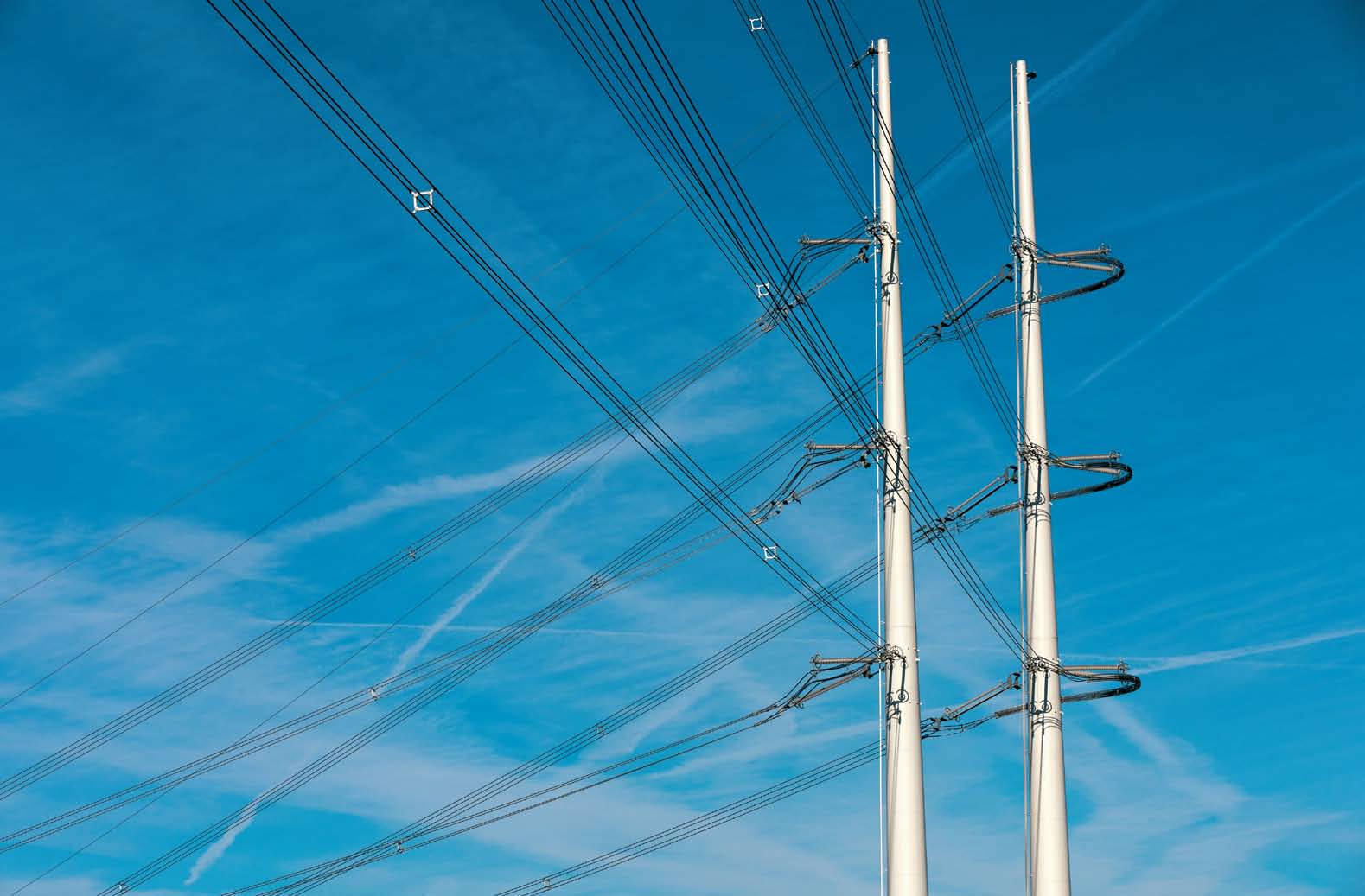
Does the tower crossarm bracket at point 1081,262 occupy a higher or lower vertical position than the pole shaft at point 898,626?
higher

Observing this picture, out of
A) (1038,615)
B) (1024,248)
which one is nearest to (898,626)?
(1038,615)

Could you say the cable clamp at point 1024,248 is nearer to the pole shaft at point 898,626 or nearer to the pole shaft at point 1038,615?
the pole shaft at point 1038,615

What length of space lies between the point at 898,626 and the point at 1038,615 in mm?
15031

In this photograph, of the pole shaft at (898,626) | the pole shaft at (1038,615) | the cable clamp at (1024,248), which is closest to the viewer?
the pole shaft at (898,626)

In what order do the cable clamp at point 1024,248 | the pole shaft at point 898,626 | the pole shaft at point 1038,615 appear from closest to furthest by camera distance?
the pole shaft at point 898,626, the pole shaft at point 1038,615, the cable clamp at point 1024,248

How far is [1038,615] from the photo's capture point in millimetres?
56750

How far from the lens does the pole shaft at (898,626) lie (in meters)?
40.6

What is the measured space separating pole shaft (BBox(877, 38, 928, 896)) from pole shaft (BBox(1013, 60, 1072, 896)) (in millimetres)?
12878

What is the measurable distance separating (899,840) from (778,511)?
1148cm

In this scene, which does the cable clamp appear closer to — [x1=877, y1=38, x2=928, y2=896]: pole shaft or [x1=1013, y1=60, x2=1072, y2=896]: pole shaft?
[x1=1013, y1=60, x2=1072, y2=896]: pole shaft

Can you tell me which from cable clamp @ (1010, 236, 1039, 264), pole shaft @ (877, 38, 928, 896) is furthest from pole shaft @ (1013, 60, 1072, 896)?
pole shaft @ (877, 38, 928, 896)

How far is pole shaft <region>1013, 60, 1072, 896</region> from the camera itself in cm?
5278

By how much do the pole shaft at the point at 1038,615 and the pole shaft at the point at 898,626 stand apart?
1288 centimetres

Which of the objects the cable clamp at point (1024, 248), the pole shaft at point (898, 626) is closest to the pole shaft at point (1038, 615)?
the cable clamp at point (1024, 248)
